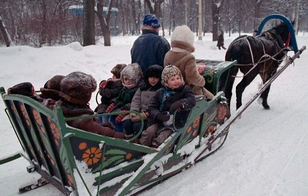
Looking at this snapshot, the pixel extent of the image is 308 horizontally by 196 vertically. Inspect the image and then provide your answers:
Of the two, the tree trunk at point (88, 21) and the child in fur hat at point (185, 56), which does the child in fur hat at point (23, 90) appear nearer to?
the child in fur hat at point (185, 56)

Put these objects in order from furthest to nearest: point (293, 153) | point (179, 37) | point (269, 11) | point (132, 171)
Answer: point (269, 11)
point (293, 153)
point (179, 37)
point (132, 171)

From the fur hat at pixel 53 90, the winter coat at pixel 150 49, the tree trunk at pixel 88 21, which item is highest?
the tree trunk at pixel 88 21

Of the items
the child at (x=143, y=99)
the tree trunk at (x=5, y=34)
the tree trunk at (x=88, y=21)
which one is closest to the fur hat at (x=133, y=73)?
the child at (x=143, y=99)

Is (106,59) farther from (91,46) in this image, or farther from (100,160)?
(100,160)

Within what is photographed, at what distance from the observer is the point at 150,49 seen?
354 centimetres

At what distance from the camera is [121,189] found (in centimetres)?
229

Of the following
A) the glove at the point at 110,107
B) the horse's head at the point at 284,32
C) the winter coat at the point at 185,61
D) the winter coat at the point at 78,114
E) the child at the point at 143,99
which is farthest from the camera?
the horse's head at the point at 284,32

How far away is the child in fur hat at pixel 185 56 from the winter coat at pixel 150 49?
0.24 meters

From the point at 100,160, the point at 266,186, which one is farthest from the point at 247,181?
the point at 100,160

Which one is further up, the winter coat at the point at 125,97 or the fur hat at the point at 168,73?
the fur hat at the point at 168,73

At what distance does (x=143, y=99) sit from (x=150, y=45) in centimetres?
86

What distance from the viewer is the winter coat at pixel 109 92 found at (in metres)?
3.65

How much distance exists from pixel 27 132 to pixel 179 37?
2131mm

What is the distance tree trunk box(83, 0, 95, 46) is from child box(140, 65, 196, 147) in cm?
805
